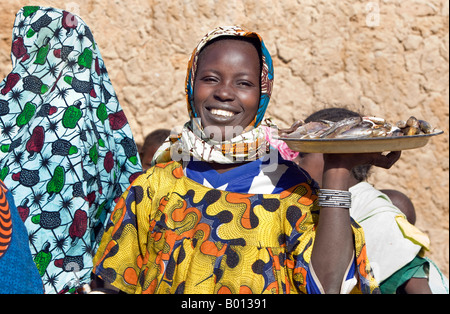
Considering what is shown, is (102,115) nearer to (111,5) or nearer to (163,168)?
(163,168)

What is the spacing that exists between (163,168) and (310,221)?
63 cm

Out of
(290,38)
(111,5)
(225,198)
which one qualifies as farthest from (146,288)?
(290,38)

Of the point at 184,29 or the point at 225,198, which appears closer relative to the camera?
the point at 225,198

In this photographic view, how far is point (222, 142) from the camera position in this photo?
2.10 meters

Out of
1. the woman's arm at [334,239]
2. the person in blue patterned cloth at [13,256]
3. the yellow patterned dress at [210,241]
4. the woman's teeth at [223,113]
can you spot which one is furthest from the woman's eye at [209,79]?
the person in blue patterned cloth at [13,256]

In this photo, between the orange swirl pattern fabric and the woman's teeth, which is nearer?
the orange swirl pattern fabric

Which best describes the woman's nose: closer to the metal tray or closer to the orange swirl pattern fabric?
the metal tray

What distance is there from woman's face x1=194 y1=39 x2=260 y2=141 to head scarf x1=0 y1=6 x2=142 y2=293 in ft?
2.15

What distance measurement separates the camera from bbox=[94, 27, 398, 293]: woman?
6.07 feet

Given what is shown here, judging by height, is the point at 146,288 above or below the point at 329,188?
below

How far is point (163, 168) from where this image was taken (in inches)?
86.7

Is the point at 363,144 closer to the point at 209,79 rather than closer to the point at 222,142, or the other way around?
the point at 222,142

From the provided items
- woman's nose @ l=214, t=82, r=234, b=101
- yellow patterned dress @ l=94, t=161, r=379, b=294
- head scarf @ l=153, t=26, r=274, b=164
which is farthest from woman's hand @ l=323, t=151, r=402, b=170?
woman's nose @ l=214, t=82, r=234, b=101

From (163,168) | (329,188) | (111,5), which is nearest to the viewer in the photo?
(329,188)
